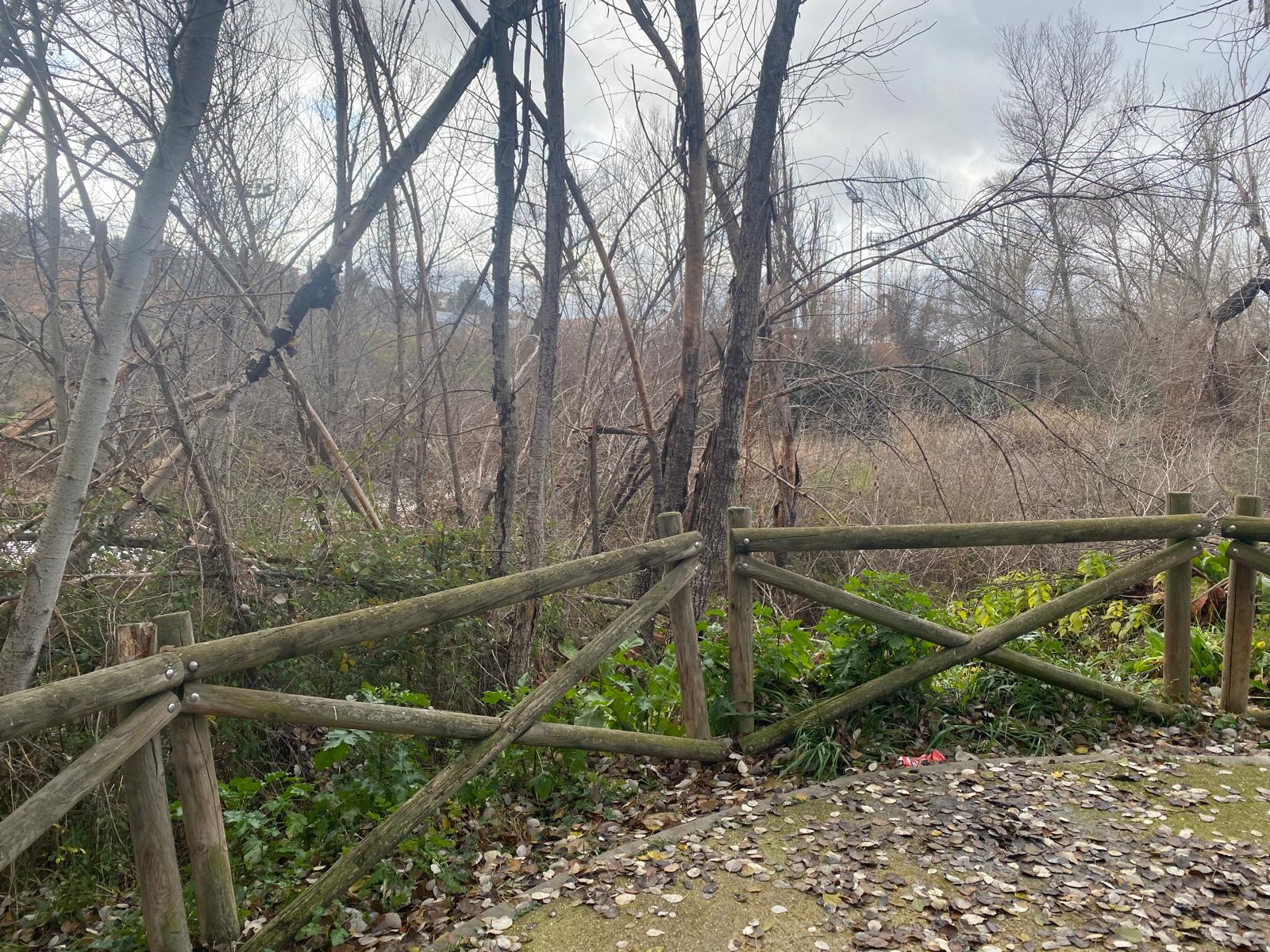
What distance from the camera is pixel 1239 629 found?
4547 mm

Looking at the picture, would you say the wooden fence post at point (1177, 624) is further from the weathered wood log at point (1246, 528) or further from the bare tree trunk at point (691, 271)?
the bare tree trunk at point (691, 271)

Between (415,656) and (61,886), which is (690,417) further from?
(61,886)

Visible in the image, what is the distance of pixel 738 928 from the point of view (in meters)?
2.84

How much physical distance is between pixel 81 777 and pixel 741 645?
2874mm

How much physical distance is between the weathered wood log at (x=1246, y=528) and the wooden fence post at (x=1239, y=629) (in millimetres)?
130

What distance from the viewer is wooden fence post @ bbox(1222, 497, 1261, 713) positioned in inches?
177

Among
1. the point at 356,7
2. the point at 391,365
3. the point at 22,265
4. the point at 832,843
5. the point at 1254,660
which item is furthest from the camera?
the point at 391,365

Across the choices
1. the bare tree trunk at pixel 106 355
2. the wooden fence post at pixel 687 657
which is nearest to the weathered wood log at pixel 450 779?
the wooden fence post at pixel 687 657

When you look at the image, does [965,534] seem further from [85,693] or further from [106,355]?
[106,355]

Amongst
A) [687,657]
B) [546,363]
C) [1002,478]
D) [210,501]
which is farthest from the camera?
[1002,478]

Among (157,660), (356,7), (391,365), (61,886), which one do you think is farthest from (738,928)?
(391,365)

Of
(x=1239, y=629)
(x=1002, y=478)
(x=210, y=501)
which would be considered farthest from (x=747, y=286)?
(x=1002, y=478)

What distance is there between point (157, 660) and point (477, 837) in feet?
5.71

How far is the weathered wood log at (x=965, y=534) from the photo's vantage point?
410cm
